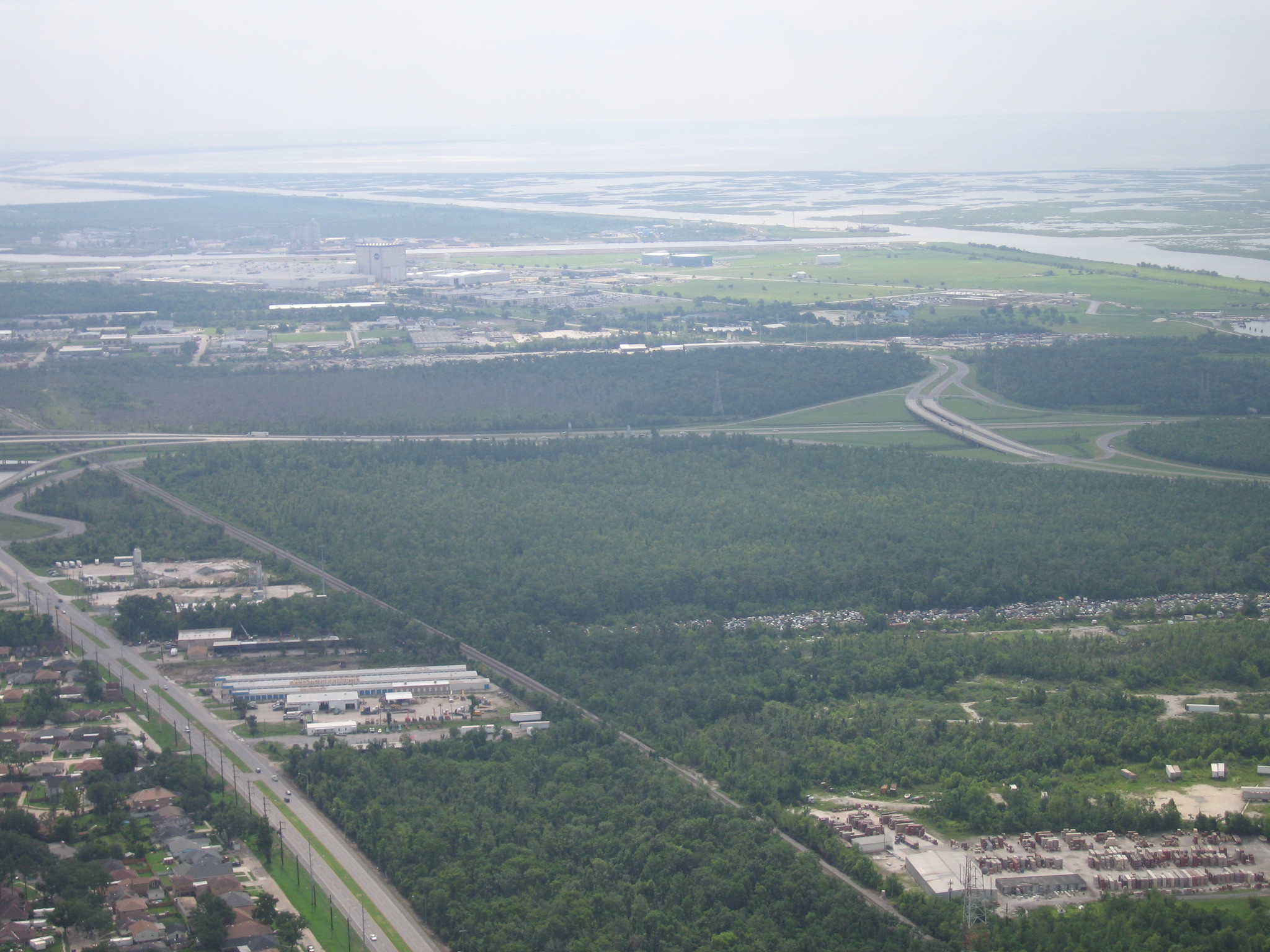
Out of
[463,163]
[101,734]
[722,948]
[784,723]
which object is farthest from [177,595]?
[463,163]

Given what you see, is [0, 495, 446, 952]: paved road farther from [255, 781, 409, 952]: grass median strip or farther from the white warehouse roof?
the white warehouse roof

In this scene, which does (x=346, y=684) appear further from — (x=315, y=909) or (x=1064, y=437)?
(x=1064, y=437)

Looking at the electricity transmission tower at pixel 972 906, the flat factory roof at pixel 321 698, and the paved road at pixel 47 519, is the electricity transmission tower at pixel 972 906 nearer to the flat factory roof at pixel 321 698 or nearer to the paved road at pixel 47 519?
the flat factory roof at pixel 321 698

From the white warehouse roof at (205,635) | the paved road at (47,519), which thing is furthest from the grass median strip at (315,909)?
the paved road at (47,519)

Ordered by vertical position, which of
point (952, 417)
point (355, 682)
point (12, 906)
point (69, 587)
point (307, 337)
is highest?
point (307, 337)

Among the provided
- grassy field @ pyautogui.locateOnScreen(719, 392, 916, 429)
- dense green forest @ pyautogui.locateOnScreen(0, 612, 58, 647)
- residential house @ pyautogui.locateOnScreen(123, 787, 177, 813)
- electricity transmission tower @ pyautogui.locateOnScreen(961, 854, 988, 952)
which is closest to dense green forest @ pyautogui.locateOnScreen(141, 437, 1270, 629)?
grassy field @ pyautogui.locateOnScreen(719, 392, 916, 429)

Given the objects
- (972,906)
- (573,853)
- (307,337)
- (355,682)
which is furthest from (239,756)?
(307,337)
